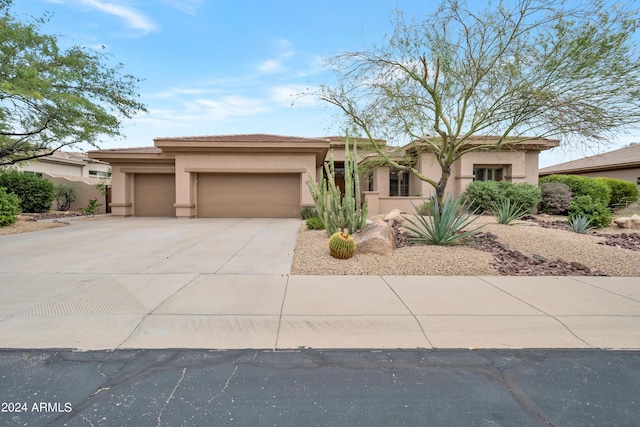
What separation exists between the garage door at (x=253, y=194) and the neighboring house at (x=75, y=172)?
7000 millimetres

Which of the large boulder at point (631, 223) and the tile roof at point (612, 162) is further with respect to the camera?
the tile roof at point (612, 162)

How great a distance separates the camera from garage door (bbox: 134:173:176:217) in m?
18.2

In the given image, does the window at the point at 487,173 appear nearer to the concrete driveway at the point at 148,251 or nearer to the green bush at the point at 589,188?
the green bush at the point at 589,188

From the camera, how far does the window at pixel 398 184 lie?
20611mm

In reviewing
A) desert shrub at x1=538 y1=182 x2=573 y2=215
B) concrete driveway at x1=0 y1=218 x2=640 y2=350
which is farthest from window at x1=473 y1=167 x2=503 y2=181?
concrete driveway at x1=0 y1=218 x2=640 y2=350

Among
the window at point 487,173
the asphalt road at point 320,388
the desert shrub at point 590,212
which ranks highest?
the window at point 487,173

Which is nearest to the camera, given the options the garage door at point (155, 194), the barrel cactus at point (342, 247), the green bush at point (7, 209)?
the barrel cactus at point (342, 247)

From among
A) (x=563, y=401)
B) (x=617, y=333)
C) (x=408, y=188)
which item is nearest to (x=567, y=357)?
(x=563, y=401)

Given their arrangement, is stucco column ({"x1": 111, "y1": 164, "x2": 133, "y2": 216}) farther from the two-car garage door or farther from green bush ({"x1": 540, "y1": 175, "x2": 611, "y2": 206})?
green bush ({"x1": 540, "y1": 175, "x2": 611, "y2": 206})

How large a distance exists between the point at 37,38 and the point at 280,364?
14.5 meters

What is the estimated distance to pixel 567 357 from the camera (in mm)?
3373

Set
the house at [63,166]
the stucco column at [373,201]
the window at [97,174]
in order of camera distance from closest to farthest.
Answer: the stucco column at [373,201]
the house at [63,166]
the window at [97,174]

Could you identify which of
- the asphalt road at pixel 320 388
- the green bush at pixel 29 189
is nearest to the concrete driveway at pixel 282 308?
the asphalt road at pixel 320 388

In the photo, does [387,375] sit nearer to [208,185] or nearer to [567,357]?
[567,357]
